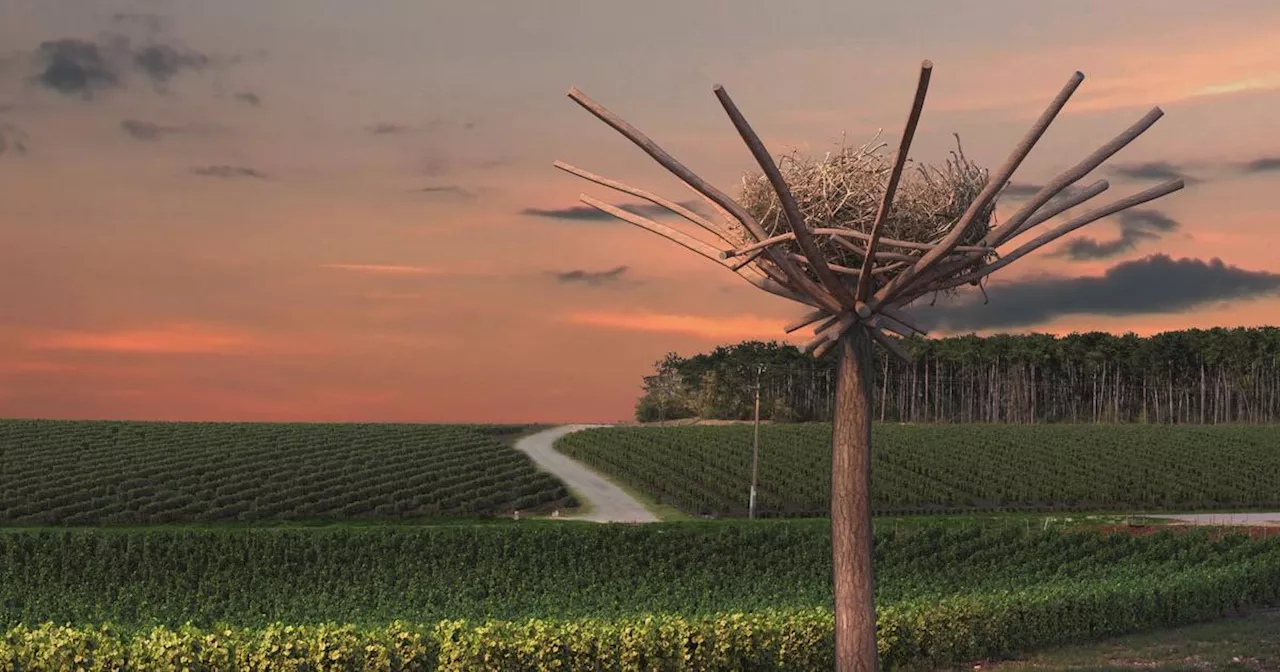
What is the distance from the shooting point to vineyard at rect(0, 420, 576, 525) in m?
48.3

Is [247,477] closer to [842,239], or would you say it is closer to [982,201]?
[842,239]

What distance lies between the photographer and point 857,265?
Result: 31.7ft

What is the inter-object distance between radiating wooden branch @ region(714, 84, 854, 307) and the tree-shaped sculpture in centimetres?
2

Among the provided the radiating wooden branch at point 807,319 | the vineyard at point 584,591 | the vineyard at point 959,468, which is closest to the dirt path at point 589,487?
the vineyard at point 959,468

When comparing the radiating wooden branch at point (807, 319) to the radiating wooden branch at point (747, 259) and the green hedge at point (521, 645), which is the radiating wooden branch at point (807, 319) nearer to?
the radiating wooden branch at point (747, 259)

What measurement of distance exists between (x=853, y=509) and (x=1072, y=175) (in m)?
2.91

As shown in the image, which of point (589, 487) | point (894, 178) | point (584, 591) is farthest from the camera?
point (589, 487)

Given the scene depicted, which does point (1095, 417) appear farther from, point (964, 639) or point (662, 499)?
point (964, 639)

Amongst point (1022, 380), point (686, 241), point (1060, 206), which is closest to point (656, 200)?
point (686, 241)

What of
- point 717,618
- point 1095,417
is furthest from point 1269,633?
point 1095,417

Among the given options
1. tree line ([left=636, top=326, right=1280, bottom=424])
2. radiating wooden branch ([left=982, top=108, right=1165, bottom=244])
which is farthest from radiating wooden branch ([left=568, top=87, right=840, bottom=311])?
tree line ([left=636, top=326, right=1280, bottom=424])

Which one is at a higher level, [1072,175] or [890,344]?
[1072,175]

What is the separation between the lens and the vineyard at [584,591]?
47.4 feet

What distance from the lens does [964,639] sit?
17266 millimetres
